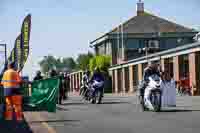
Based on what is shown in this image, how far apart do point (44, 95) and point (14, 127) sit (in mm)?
6017

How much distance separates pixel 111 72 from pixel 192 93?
37121 mm

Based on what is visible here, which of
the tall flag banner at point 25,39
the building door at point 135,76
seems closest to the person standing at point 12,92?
the tall flag banner at point 25,39

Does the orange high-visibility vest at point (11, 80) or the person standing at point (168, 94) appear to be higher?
the orange high-visibility vest at point (11, 80)

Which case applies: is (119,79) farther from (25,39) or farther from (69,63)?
(69,63)

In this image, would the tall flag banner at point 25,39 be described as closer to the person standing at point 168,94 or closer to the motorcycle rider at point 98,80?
the motorcycle rider at point 98,80

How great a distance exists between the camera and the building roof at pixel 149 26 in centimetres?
9306

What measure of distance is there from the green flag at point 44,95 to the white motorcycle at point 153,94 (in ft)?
10.9

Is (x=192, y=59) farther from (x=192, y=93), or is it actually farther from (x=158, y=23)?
(x=158, y=23)

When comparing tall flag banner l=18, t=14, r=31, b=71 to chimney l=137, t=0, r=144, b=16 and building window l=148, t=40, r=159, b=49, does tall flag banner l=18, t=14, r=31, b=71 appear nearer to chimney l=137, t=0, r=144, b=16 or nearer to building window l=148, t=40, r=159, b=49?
building window l=148, t=40, r=159, b=49

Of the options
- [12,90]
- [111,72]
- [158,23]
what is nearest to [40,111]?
[12,90]

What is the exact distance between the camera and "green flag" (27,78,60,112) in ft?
67.1

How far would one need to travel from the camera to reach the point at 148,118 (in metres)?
16.2

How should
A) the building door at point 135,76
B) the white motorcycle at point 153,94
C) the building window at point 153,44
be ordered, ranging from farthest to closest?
the building window at point 153,44 → the building door at point 135,76 → the white motorcycle at point 153,94

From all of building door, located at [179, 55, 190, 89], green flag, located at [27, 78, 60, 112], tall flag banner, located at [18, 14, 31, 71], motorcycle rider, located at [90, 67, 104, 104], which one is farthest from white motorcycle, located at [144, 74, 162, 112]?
building door, located at [179, 55, 190, 89]
